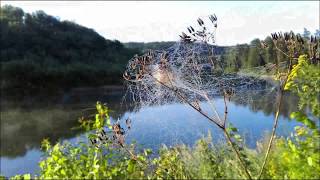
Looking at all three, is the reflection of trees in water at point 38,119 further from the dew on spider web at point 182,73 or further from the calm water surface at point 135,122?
the dew on spider web at point 182,73

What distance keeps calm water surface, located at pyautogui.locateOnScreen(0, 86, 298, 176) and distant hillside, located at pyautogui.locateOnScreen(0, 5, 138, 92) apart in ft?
11.3

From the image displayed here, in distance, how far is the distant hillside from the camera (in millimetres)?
42844

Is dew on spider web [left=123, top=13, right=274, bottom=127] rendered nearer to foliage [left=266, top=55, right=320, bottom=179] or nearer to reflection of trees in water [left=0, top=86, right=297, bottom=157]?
foliage [left=266, top=55, right=320, bottom=179]

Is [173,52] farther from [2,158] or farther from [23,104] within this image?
[23,104]

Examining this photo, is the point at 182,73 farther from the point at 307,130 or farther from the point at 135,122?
the point at 307,130

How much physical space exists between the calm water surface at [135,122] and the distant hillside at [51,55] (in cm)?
345

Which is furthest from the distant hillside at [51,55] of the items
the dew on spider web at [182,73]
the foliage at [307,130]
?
the dew on spider web at [182,73]

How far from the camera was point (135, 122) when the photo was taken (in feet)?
7.23

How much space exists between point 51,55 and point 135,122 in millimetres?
47315

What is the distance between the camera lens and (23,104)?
117ft

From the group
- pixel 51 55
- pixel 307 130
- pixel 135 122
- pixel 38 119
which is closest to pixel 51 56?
pixel 51 55

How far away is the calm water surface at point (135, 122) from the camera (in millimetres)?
2301

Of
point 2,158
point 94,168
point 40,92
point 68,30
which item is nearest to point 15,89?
point 40,92

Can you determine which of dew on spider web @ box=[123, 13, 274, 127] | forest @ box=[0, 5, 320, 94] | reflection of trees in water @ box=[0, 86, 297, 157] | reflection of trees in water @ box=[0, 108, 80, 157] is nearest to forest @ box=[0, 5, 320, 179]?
dew on spider web @ box=[123, 13, 274, 127]
